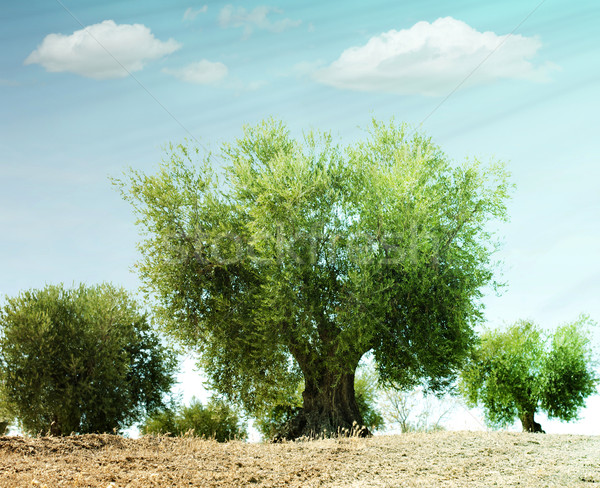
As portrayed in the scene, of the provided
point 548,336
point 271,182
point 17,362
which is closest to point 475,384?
point 548,336

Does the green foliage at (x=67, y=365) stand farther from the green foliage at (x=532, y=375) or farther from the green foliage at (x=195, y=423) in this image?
the green foliage at (x=532, y=375)

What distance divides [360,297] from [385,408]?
598 inches

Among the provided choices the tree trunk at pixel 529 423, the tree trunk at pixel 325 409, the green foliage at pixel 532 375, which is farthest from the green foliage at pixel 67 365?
the tree trunk at pixel 529 423

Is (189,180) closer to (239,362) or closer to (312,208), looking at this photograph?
(312,208)

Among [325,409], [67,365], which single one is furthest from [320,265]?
[67,365]

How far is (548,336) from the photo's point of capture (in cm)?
2480

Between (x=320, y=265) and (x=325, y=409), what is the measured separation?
5.18m

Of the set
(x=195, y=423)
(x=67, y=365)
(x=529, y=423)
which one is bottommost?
(x=529, y=423)

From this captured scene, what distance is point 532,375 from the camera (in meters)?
24.2

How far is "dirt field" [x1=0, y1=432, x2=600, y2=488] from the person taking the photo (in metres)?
8.12

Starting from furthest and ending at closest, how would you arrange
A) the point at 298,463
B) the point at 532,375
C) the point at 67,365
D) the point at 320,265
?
the point at 532,375
the point at 67,365
the point at 320,265
the point at 298,463

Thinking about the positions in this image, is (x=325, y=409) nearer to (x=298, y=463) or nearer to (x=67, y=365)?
(x=298, y=463)

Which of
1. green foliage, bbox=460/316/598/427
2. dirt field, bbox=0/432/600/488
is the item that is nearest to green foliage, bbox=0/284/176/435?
dirt field, bbox=0/432/600/488

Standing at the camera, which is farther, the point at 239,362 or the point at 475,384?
the point at 475,384
